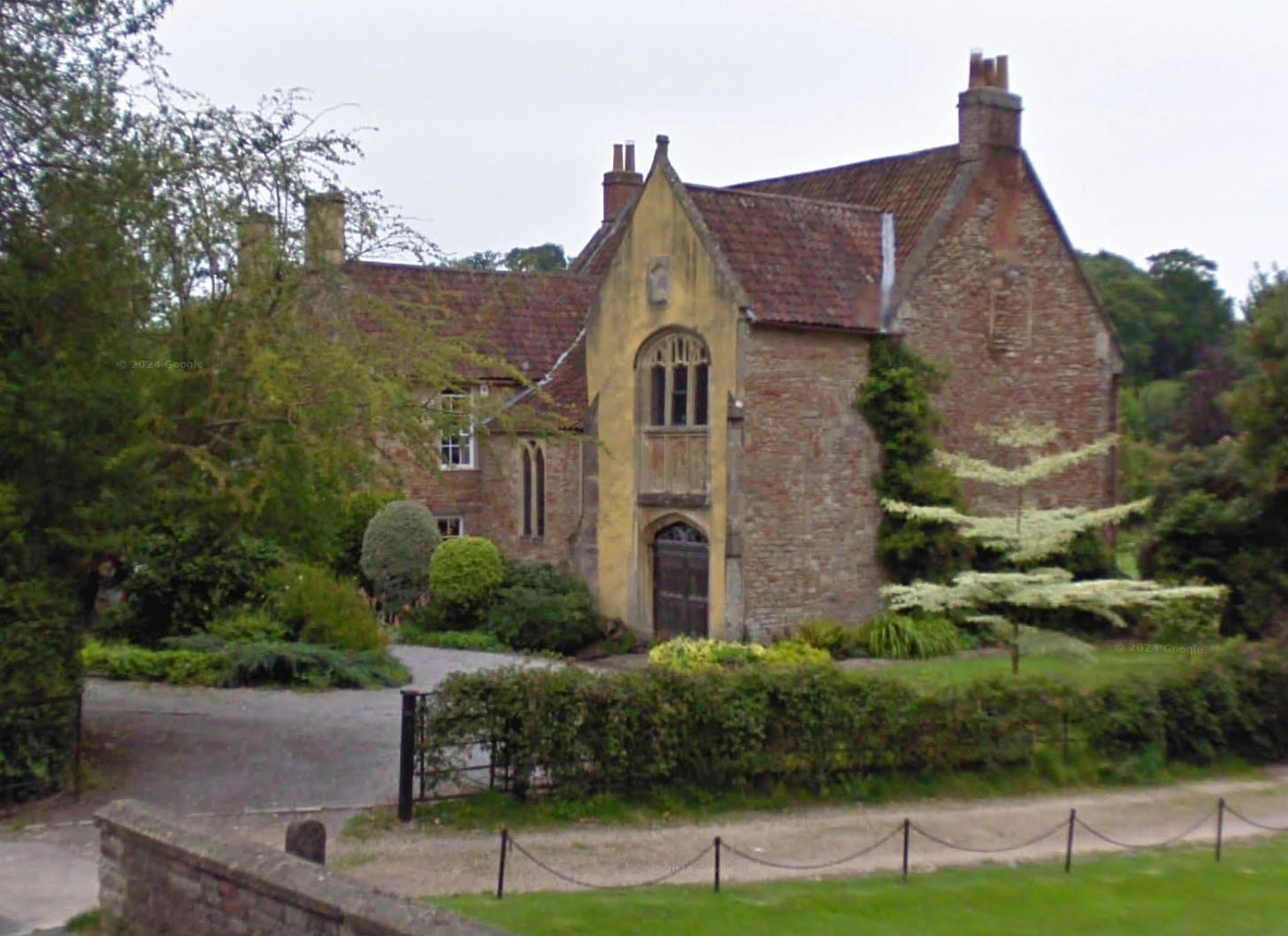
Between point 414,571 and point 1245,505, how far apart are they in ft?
56.9

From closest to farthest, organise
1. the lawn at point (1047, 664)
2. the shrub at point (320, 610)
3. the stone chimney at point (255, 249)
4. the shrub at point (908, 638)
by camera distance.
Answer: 1. the stone chimney at point (255, 249)
2. the lawn at point (1047, 664)
3. the shrub at point (320, 610)
4. the shrub at point (908, 638)

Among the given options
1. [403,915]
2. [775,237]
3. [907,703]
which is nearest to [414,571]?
[775,237]

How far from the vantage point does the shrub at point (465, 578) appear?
31578 mm

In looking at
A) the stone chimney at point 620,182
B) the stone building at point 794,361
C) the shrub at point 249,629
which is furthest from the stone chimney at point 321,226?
the stone chimney at point 620,182

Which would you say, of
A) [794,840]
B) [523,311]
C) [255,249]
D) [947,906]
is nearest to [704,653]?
[794,840]

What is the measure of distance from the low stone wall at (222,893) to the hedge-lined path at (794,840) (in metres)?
2.37

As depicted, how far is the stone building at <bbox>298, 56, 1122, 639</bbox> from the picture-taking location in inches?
1089

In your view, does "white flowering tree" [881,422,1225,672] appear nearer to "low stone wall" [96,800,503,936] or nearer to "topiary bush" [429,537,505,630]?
"topiary bush" [429,537,505,630]

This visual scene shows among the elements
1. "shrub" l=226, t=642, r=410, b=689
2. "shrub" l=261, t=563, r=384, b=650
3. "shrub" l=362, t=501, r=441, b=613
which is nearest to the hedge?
"shrub" l=226, t=642, r=410, b=689

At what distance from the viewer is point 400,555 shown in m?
33.3

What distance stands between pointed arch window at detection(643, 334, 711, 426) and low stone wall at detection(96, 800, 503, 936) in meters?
18.0

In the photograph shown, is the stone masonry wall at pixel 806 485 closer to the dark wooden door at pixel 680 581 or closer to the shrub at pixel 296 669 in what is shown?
the dark wooden door at pixel 680 581

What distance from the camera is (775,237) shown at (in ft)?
94.2

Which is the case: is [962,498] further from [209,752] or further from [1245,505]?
[209,752]
